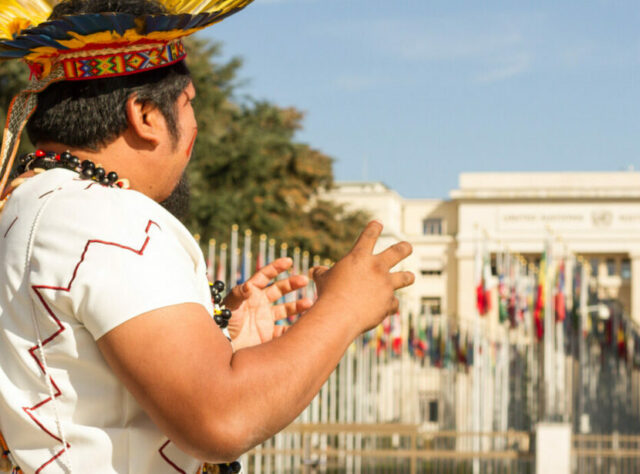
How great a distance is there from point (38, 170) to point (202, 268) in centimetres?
31

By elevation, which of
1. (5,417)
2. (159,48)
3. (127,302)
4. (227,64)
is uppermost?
(227,64)

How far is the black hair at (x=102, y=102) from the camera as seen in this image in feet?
5.17

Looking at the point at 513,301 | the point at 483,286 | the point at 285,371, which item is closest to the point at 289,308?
the point at 285,371

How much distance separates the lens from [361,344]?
21031mm

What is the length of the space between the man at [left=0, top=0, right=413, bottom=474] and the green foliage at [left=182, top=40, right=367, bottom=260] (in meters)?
19.4

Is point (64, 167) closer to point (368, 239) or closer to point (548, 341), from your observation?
point (368, 239)

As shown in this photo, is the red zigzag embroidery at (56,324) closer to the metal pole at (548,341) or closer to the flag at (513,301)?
the metal pole at (548,341)

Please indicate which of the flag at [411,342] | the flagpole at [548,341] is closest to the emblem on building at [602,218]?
the flag at [411,342]

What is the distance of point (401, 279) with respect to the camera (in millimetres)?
1587

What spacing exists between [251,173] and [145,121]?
2207 centimetres

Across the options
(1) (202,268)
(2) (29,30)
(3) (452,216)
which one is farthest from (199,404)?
(3) (452,216)

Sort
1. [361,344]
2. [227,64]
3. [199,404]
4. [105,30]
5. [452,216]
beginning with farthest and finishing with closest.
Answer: [452,216], [227,64], [361,344], [105,30], [199,404]

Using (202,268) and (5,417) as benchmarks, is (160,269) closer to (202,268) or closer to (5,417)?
(202,268)

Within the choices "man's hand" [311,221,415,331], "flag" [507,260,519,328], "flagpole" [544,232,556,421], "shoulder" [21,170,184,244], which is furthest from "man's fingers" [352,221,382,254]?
"flag" [507,260,519,328]
